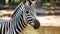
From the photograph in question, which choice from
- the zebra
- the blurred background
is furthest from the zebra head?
the blurred background

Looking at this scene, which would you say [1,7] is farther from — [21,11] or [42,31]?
[21,11]

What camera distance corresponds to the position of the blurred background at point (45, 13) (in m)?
6.13

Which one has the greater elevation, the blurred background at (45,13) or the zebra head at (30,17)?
the zebra head at (30,17)

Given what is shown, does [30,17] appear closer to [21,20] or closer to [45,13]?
[21,20]

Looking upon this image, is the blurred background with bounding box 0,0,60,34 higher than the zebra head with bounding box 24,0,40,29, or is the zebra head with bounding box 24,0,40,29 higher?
the zebra head with bounding box 24,0,40,29

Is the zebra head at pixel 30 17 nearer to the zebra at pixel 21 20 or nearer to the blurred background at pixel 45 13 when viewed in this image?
the zebra at pixel 21 20

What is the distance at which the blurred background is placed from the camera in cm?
613

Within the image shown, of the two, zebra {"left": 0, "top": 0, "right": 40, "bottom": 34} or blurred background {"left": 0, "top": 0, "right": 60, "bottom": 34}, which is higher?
zebra {"left": 0, "top": 0, "right": 40, "bottom": 34}

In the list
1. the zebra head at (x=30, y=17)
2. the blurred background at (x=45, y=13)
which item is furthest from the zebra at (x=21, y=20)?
the blurred background at (x=45, y=13)

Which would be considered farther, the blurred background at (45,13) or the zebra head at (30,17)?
the blurred background at (45,13)

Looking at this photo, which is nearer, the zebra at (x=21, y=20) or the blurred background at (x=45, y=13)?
the zebra at (x=21, y=20)

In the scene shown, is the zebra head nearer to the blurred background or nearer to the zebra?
the zebra

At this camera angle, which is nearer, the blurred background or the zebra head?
the zebra head

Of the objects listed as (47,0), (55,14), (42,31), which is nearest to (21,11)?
(42,31)
